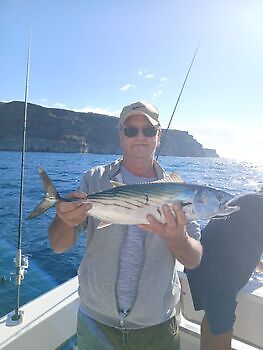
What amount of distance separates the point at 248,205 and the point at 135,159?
4.16 ft

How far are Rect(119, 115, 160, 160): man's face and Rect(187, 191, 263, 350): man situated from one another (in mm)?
1171

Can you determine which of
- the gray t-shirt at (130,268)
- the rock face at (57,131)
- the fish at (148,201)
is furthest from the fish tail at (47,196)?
the rock face at (57,131)

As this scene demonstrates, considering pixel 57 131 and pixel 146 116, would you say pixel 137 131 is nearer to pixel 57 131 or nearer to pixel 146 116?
pixel 146 116

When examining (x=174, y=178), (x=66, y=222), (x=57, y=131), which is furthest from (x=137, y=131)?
(x=57, y=131)

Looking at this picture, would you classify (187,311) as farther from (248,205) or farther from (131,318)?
(131,318)

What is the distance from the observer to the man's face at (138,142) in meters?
2.10

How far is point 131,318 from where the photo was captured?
193 cm

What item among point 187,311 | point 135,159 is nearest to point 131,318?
point 135,159

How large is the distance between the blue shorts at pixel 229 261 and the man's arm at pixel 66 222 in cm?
A: 140

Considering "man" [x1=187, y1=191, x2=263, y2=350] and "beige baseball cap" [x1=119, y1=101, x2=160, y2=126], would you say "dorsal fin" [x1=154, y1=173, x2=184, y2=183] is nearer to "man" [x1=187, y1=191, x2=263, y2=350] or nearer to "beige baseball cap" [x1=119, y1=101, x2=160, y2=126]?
"beige baseball cap" [x1=119, y1=101, x2=160, y2=126]

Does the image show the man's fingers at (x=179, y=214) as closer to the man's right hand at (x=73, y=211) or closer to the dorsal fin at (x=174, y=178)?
the dorsal fin at (x=174, y=178)

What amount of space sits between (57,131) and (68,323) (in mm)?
89153

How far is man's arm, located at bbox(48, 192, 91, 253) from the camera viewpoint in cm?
184

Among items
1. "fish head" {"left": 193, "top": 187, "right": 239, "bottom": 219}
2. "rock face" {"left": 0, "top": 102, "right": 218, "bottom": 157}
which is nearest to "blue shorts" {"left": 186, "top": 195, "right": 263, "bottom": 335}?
"fish head" {"left": 193, "top": 187, "right": 239, "bottom": 219}
